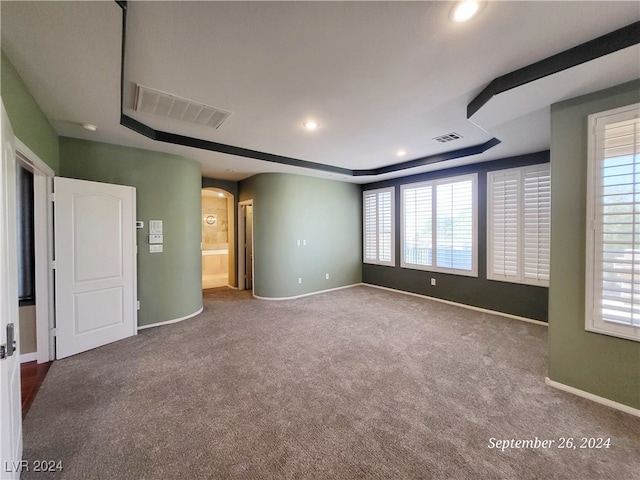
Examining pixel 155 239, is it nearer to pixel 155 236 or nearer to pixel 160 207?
pixel 155 236

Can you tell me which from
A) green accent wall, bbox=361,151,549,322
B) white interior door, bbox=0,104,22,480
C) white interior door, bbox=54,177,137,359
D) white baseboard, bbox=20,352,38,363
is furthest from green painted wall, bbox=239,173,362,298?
white interior door, bbox=0,104,22,480

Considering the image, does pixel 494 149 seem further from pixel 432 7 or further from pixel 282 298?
pixel 282 298

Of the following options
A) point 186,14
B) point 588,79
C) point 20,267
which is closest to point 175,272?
point 20,267

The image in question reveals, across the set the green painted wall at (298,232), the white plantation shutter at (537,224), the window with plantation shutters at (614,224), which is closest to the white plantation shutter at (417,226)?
the green painted wall at (298,232)

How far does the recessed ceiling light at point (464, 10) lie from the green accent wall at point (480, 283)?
348 centimetres

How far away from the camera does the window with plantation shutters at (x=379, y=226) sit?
6102 millimetres

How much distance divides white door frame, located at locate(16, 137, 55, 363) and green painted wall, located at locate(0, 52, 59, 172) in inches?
11.4

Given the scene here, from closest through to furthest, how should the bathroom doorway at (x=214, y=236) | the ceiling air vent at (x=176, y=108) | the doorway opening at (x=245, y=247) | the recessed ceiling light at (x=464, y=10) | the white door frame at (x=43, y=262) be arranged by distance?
the recessed ceiling light at (x=464, y=10)
the ceiling air vent at (x=176, y=108)
the white door frame at (x=43, y=262)
the doorway opening at (x=245, y=247)
the bathroom doorway at (x=214, y=236)

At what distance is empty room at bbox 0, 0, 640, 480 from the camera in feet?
5.20

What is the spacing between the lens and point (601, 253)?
2104 millimetres

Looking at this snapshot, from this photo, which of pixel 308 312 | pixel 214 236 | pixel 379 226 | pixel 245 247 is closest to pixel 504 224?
pixel 379 226

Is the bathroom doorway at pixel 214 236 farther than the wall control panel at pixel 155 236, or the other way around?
the bathroom doorway at pixel 214 236

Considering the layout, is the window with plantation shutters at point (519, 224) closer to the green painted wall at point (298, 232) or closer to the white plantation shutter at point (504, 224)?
the white plantation shutter at point (504, 224)

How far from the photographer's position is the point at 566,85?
2.05 metres
